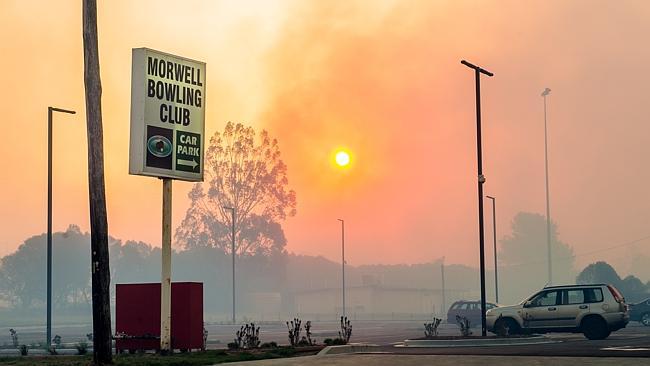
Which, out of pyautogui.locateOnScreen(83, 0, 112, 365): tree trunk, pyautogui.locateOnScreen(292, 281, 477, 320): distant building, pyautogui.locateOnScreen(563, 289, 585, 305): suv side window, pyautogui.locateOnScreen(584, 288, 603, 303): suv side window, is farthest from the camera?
pyautogui.locateOnScreen(292, 281, 477, 320): distant building

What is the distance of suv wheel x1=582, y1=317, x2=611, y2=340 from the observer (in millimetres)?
33625

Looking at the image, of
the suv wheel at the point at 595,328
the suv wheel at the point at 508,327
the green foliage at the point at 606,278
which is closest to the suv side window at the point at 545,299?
the suv wheel at the point at 508,327

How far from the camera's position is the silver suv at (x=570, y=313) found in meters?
33.8

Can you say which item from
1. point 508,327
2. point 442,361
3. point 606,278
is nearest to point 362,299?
point 606,278

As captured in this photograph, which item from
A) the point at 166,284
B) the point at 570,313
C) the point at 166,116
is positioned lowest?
the point at 570,313

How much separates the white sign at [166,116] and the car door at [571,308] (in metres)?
15.9

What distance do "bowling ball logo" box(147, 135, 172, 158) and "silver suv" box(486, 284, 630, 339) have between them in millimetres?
17026

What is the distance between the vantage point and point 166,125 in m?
24.1

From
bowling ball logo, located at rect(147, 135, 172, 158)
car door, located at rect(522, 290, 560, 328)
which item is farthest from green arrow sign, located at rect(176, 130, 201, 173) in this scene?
car door, located at rect(522, 290, 560, 328)

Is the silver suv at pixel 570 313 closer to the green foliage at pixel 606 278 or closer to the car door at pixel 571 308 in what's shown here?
the car door at pixel 571 308

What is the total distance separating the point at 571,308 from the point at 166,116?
17404 mm

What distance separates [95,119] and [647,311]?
36862 millimetres

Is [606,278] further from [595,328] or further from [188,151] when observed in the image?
[188,151]

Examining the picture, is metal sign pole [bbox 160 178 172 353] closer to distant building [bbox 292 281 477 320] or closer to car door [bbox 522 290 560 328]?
car door [bbox 522 290 560 328]
